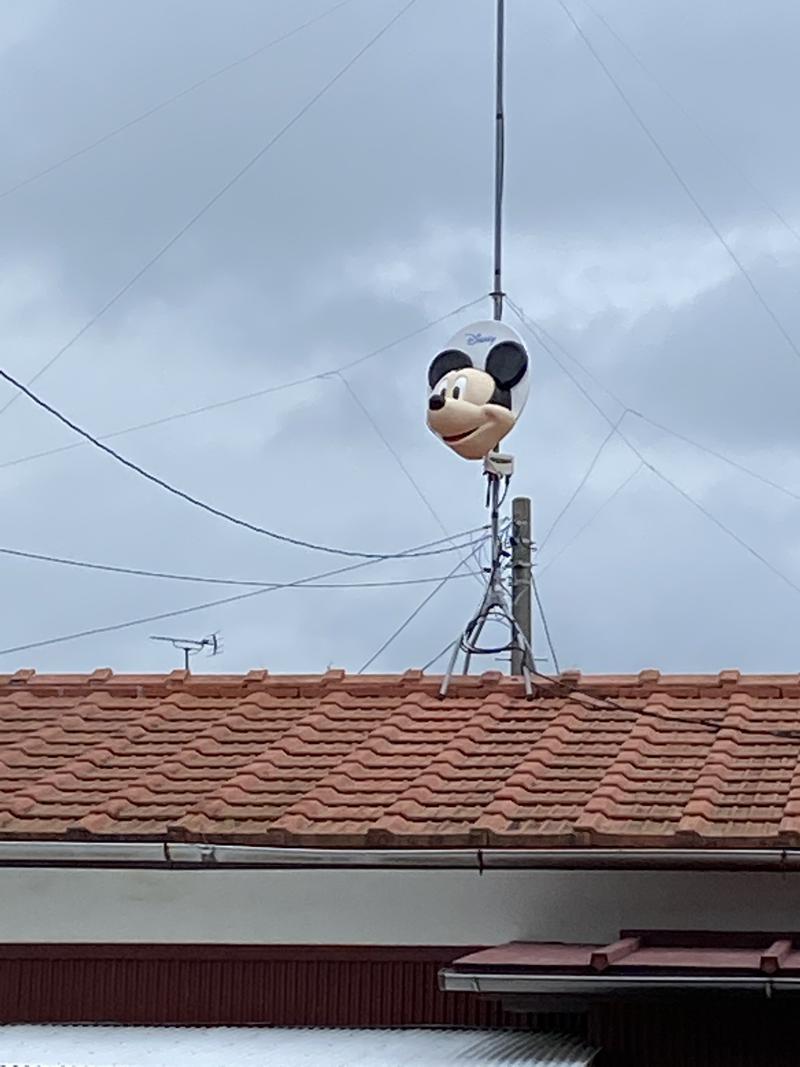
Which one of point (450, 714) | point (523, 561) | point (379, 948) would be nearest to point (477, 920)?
point (379, 948)

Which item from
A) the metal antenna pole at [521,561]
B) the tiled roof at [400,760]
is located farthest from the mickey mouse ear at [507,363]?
the metal antenna pole at [521,561]

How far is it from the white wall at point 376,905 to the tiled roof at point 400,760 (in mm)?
328

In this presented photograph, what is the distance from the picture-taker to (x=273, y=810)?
10.0 meters

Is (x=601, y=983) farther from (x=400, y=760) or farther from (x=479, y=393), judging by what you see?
(x=479, y=393)

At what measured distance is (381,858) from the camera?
375 inches

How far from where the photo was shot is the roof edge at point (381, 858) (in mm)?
9055

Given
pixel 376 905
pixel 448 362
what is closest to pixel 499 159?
pixel 448 362

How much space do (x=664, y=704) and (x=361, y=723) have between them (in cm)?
176

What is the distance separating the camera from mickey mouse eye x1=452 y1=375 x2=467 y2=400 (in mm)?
13273

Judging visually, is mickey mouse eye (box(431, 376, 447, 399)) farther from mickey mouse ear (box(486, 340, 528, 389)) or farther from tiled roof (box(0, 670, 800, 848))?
tiled roof (box(0, 670, 800, 848))

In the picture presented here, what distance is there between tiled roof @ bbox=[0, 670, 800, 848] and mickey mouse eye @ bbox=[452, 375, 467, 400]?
7.27ft

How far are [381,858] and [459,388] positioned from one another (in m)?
4.58

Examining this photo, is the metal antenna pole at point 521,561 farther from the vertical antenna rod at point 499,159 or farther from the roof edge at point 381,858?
the roof edge at point 381,858

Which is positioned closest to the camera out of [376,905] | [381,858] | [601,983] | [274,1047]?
[601,983]
